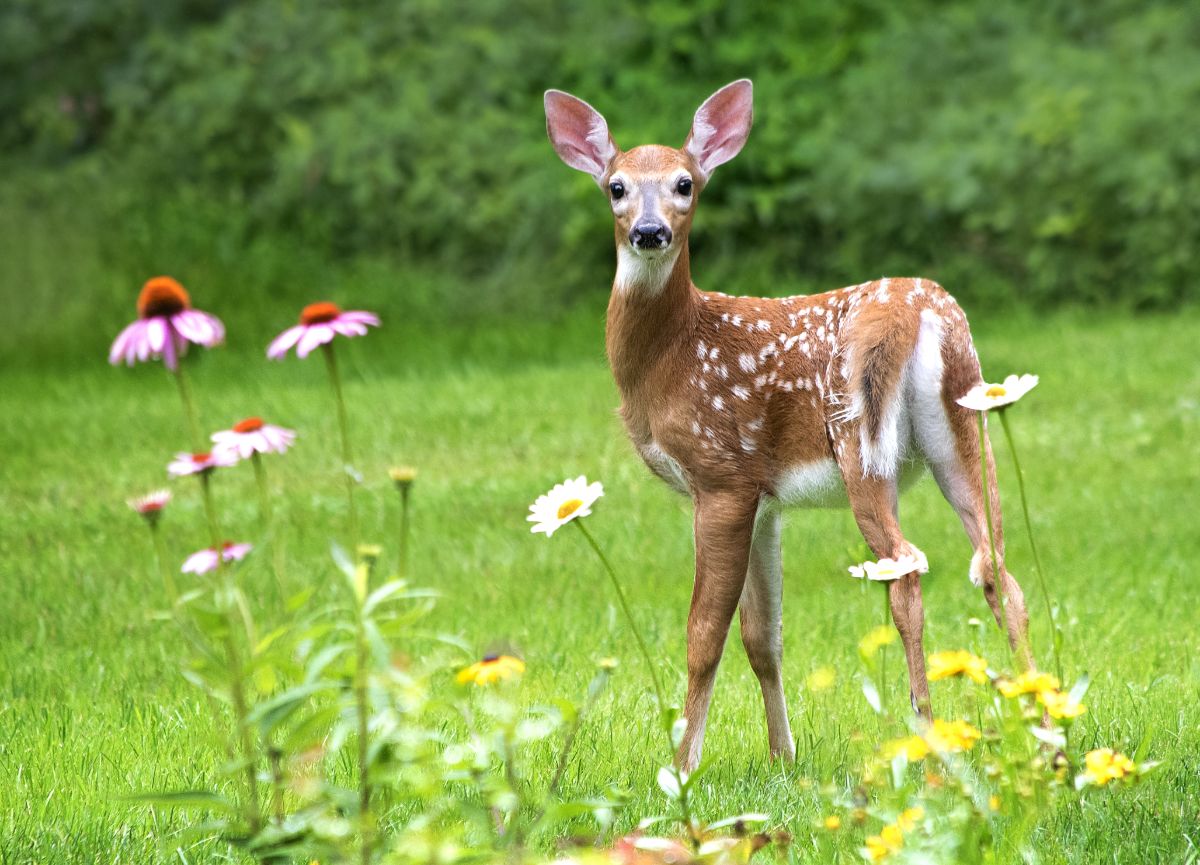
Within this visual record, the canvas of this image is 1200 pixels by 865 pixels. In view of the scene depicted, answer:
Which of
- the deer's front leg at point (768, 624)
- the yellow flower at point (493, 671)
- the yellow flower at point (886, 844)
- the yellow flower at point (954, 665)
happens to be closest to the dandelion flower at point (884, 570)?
the yellow flower at point (954, 665)

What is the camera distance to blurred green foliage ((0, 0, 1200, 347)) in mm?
12961

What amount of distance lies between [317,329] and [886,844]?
Result: 4.62 feet

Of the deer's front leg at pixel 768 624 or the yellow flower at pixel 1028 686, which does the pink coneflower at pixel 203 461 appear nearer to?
the yellow flower at pixel 1028 686

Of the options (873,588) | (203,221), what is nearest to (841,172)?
(203,221)

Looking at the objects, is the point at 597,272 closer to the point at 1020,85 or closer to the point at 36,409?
the point at 1020,85

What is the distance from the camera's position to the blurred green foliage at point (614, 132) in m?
13.0

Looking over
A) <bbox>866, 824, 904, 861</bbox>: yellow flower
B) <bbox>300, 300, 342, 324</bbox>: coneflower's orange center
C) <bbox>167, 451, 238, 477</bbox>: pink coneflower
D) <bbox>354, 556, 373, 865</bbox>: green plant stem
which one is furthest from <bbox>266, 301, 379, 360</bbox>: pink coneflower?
<bbox>866, 824, 904, 861</bbox>: yellow flower

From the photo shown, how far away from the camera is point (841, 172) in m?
13.4

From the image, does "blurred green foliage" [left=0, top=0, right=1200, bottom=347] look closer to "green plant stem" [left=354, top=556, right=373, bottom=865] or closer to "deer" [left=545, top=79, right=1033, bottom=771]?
"deer" [left=545, top=79, right=1033, bottom=771]

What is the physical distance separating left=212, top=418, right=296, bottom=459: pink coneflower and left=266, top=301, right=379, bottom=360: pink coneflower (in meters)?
0.14

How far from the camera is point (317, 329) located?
124 inches

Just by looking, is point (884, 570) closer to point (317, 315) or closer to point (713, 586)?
point (713, 586)

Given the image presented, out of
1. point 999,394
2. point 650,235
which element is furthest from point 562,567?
point 999,394

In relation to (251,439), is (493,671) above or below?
below
